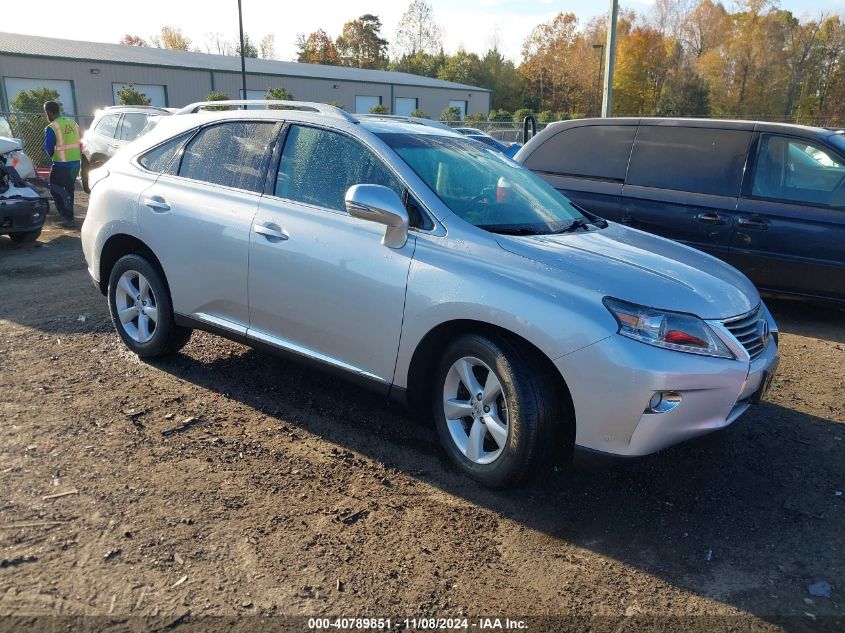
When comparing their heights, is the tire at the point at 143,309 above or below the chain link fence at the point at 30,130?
below

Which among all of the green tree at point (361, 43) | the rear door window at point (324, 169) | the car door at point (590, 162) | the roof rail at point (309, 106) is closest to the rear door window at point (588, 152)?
the car door at point (590, 162)

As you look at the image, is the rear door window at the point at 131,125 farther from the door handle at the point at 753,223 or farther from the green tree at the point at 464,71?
the green tree at the point at 464,71

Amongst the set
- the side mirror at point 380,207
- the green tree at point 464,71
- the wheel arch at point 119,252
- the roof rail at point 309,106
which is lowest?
the wheel arch at point 119,252

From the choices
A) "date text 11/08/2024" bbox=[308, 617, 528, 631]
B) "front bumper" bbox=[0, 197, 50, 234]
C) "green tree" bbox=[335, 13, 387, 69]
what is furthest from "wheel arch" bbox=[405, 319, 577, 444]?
"green tree" bbox=[335, 13, 387, 69]

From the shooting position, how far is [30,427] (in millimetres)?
3926

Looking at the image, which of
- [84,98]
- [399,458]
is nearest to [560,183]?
[399,458]

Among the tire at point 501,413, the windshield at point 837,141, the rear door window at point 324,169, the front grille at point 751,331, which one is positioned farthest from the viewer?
the windshield at point 837,141

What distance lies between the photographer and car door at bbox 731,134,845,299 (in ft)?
19.7

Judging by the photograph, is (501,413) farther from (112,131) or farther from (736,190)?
(112,131)

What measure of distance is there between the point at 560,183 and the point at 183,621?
6.05 m

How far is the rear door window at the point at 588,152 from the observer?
717cm

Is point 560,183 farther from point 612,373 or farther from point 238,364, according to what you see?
point 612,373

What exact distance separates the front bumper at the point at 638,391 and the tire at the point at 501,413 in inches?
5.8

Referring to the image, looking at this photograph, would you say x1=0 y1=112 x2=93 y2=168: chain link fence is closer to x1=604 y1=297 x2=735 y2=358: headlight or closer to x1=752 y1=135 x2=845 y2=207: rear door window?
x1=752 y1=135 x2=845 y2=207: rear door window
